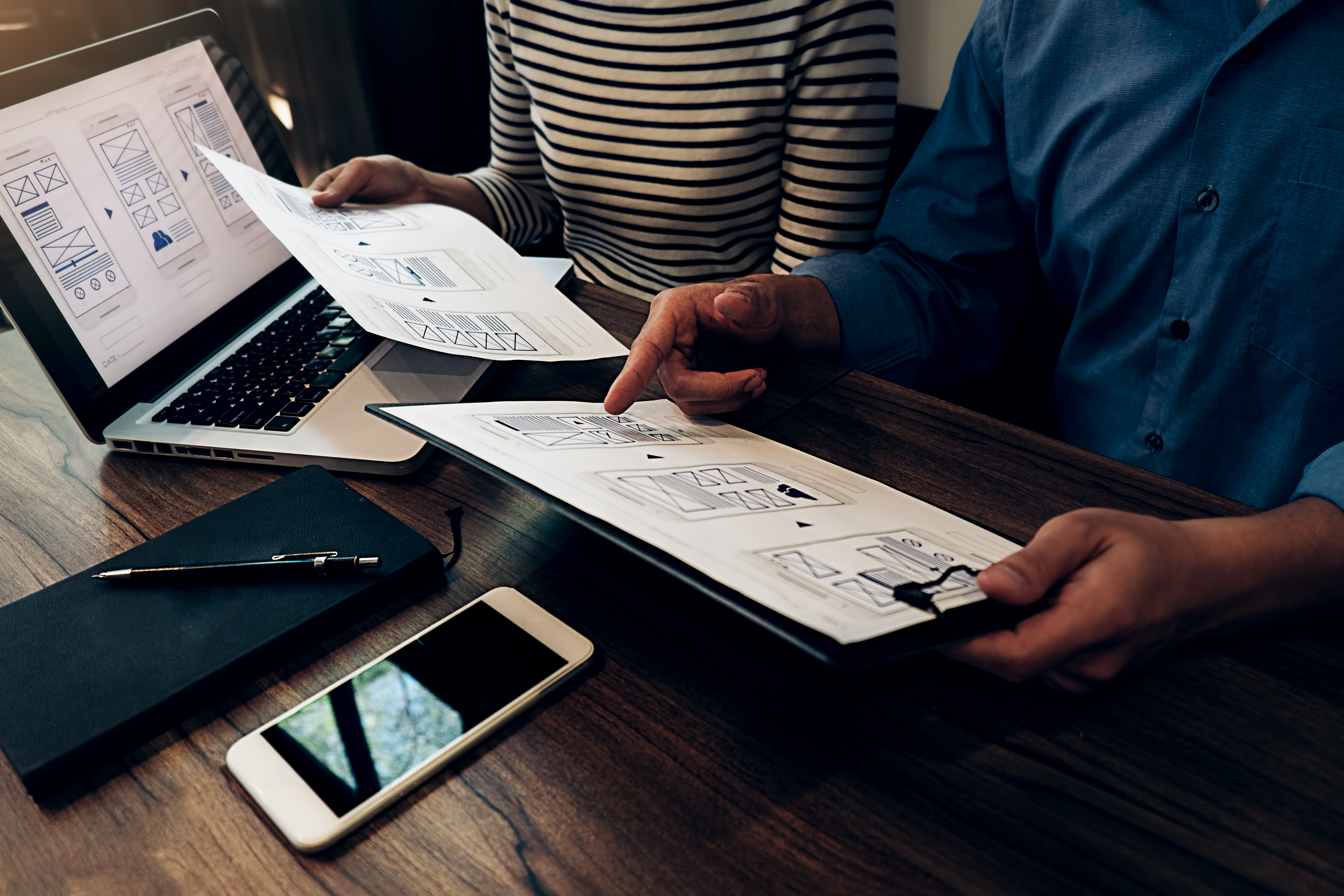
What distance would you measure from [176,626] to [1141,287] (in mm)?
932

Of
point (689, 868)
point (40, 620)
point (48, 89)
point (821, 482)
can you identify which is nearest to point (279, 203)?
point (48, 89)

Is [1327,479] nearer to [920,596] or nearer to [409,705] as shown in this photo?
[920,596]

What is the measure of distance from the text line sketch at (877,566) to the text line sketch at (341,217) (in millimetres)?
668

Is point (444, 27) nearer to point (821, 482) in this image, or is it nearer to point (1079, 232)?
point (1079, 232)

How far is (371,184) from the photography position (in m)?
1.04

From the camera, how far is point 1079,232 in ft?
2.94

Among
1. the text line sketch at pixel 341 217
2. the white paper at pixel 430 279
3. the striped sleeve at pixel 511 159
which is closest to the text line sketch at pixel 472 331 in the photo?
the white paper at pixel 430 279

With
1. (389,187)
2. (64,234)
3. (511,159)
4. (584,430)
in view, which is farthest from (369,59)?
(584,430)

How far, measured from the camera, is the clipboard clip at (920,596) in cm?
44

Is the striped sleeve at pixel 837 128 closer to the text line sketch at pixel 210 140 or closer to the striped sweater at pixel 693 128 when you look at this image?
the striped sweater at pixel 693 128

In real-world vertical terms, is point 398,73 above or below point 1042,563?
below

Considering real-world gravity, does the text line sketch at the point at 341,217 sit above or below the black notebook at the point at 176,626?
above

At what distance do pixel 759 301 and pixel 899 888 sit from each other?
538 millimetres

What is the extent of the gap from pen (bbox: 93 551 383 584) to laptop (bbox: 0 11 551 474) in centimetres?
14
